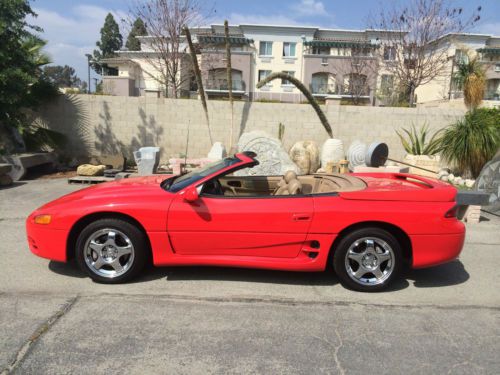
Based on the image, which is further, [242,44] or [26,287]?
[242,44]

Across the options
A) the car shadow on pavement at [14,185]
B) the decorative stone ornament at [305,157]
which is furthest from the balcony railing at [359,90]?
the car shadow on pavement at [14,185]

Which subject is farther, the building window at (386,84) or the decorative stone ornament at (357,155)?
the building window at (386,84)

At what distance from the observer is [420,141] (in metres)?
12.6

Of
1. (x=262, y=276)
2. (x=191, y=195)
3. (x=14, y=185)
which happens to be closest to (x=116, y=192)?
(x=191, y=195)

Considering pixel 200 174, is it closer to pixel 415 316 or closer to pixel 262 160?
pixel 415 316

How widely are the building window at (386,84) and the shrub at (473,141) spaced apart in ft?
54.5

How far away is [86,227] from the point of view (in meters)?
3.74

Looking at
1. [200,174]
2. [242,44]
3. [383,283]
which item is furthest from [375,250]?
[242,44]

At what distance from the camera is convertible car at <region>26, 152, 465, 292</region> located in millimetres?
3674

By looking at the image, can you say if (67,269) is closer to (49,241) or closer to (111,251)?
(49,241)

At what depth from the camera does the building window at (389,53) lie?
22.2 m

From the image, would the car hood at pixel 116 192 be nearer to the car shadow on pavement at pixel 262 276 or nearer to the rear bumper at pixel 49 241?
the rear bumper at pixel 49 241

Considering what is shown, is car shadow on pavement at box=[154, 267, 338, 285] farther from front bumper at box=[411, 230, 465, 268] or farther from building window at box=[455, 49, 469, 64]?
building window at box=[455, 49, 469, 64]

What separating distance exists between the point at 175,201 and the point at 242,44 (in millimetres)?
42076
